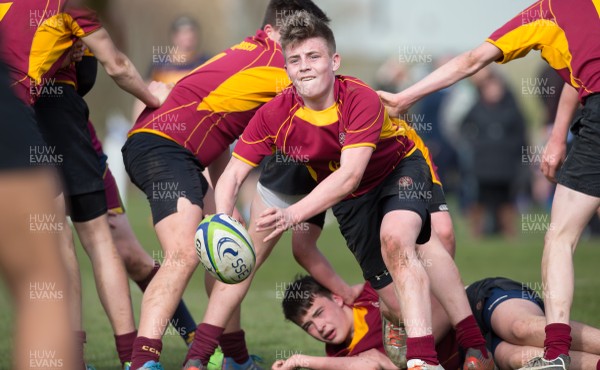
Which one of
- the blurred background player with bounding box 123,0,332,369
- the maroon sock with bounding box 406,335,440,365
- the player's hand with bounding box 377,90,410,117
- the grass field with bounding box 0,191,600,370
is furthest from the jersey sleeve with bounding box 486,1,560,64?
the grass field with bounding box 0,191,600,370

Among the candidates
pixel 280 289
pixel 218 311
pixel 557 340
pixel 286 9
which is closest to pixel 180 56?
pixel 280 289

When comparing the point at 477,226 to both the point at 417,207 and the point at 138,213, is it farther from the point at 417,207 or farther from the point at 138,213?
the point at 417,207

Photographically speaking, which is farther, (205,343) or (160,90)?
(160,90)

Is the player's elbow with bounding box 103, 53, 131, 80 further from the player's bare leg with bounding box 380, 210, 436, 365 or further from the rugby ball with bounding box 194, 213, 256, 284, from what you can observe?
the player's bare leg with bounding box 380, 210, 436, 365

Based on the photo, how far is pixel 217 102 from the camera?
6.70m

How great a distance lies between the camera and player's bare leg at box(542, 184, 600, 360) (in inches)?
226

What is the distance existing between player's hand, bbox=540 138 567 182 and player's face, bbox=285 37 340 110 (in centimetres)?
186

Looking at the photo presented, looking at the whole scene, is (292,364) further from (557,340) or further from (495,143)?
(495,143)

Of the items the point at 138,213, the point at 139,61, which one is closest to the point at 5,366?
the point at 138,213

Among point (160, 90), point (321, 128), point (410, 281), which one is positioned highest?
point (160, 90)

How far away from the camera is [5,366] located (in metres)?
6.78

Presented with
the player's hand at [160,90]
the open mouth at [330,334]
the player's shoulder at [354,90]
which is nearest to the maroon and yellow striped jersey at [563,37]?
the player's shoulder at [354,90]

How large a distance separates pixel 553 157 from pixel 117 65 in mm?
3072

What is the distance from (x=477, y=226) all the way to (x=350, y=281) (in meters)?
6.77
